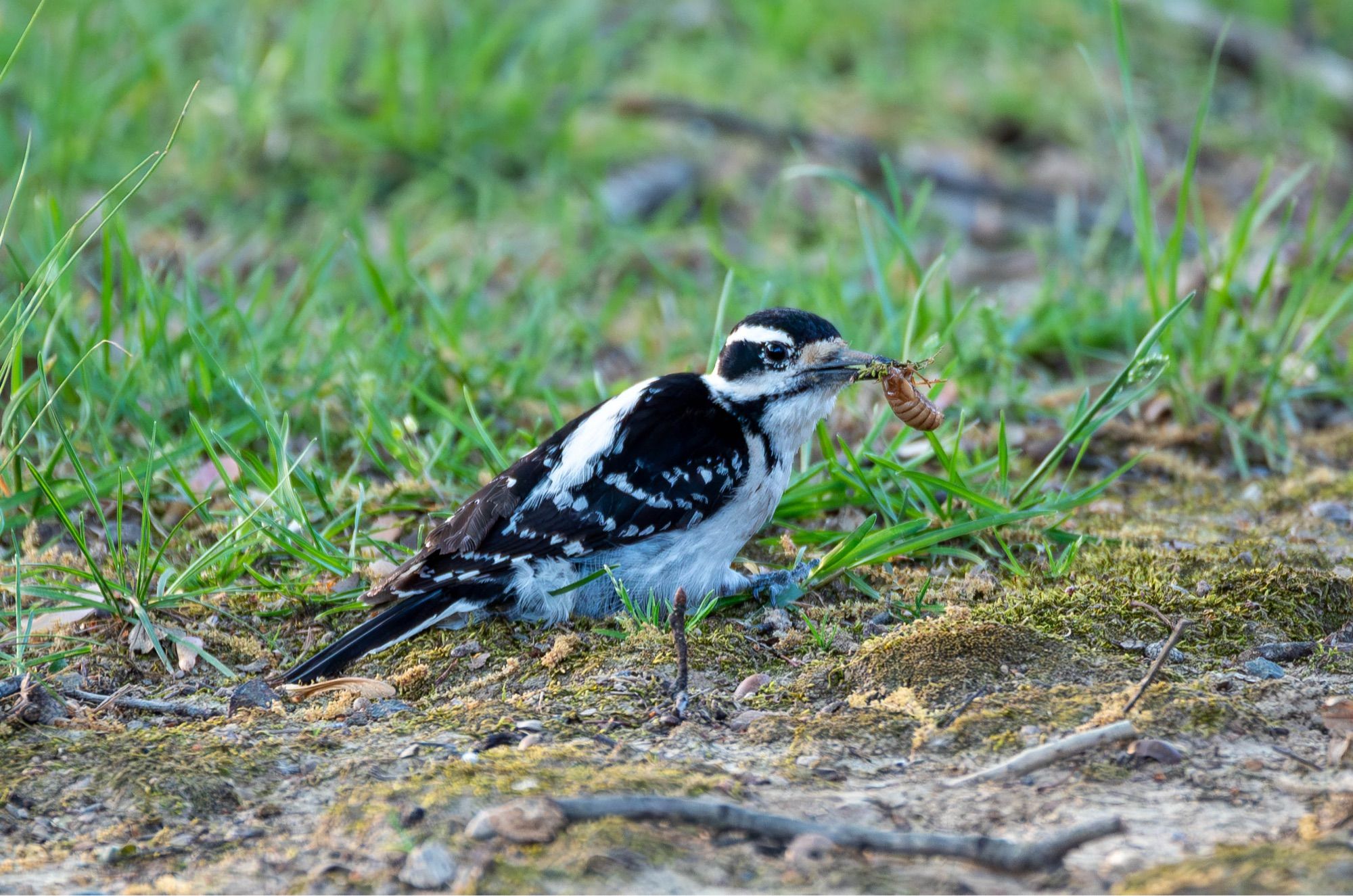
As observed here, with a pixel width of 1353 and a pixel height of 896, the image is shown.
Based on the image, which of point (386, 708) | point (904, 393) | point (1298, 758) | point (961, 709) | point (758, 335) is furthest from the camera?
point (758, 335)

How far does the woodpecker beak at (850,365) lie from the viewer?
409 cm

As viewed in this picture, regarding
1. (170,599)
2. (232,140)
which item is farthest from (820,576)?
(232,140)

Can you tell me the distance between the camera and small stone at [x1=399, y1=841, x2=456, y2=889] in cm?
250

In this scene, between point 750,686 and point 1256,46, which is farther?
point 1256,46

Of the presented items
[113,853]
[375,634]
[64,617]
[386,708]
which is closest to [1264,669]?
[386,708]

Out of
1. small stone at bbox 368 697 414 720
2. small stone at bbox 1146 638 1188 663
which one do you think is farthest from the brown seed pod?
small stone at bbox 368 697 414 720

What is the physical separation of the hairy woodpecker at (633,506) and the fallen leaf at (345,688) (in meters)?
0.18

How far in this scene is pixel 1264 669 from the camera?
3418 millimetres

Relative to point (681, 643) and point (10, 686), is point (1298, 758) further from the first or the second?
point (10, 686)

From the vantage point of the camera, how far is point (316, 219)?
7.18 metres

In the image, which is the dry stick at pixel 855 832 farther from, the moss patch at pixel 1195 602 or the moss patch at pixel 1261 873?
the moss patch at pixel 1195 602

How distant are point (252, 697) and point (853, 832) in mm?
1746

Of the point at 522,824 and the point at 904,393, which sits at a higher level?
the point at 904,393

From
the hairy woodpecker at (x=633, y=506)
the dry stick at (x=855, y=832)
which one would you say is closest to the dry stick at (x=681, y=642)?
the hairy woodpecker at (x=633, y=506)
